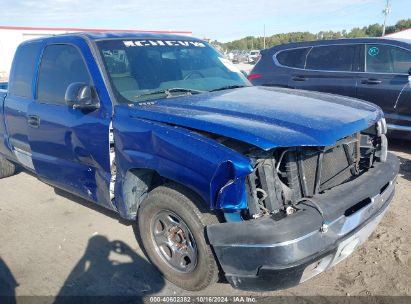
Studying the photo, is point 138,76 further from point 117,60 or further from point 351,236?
point 351,236

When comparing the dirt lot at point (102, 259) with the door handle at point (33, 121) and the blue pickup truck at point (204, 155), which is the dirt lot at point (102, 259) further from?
the door handle at point (33, 121)

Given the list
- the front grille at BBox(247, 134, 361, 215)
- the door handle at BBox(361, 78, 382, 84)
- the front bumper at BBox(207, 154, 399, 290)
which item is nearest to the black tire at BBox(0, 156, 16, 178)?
the front bumper at BBox(207, 154, 399, 290)

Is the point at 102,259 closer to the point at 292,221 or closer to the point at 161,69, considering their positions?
the point at 161,69

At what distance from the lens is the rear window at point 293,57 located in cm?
728

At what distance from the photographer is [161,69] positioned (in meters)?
3.66

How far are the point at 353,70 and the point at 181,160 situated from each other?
198 inches

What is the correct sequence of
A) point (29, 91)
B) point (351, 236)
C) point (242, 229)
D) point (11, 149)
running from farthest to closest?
point (11, 149)
point (29, 91)
point (351, 236)
point (242, 229)

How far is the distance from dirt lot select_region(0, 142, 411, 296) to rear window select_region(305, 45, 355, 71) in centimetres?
279

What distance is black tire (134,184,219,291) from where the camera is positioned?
2.72 meters

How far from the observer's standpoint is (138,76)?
3479 millimetres

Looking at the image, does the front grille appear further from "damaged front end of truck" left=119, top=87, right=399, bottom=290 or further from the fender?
the fender

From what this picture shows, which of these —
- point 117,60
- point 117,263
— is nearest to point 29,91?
point 117,60

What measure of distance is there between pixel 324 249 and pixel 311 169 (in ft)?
1.91

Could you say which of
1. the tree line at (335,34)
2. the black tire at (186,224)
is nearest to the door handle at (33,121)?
the black tire at (186,224)
